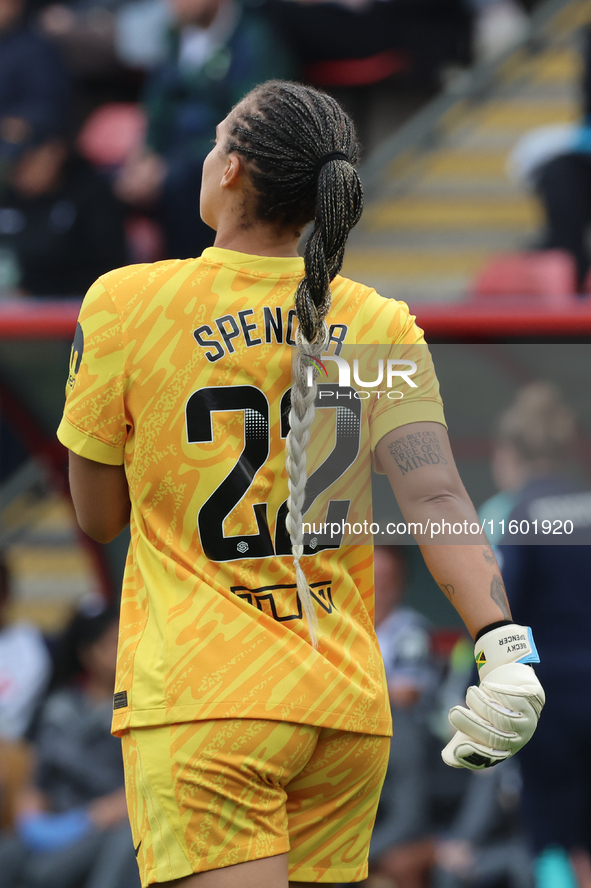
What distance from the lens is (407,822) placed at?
408 centimetres

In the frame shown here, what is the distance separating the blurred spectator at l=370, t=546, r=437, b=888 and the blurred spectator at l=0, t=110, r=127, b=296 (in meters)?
2.11

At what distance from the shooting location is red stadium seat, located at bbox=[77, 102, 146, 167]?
690 cm

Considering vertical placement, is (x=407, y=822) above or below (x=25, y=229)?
below

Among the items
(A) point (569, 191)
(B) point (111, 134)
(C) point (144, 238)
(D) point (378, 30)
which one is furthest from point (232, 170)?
(B) point (111, 134)

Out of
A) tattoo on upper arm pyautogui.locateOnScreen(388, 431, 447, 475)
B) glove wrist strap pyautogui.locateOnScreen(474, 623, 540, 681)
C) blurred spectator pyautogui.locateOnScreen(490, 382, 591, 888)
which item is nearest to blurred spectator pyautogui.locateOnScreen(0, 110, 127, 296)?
blurred spectator pyautogui.locateOnScreen(490, 382, 591, 888)

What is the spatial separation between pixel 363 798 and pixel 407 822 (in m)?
2.56

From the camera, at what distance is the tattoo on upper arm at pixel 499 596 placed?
159 cm

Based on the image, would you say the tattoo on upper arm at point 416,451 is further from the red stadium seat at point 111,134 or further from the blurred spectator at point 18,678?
the red stadium seat at point 111,134

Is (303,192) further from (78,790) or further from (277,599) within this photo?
(78,790)

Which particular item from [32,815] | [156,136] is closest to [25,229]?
[156,136]

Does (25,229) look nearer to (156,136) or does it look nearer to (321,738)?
(156,136)

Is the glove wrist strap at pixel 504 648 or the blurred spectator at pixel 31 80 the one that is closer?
the glove wrist strap at pixel 504 648

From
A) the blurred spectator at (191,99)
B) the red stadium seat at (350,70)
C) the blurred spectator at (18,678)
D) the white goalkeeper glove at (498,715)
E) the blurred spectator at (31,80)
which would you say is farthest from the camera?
the red stadium seat at (350,70)

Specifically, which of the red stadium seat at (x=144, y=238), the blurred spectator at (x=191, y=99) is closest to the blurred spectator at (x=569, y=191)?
the blurred spectator at (x=191, y=99)
